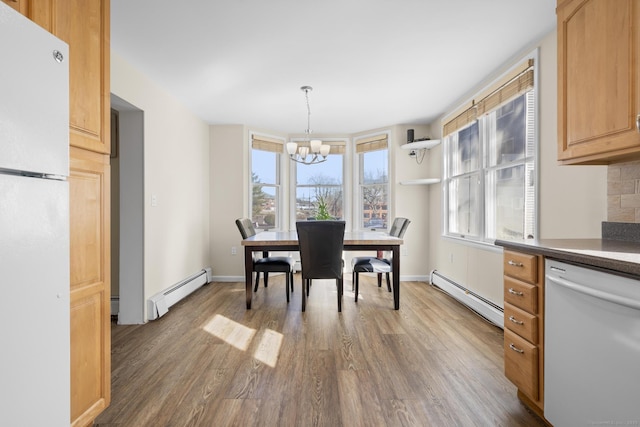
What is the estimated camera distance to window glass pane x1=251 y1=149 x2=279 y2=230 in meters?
5.08

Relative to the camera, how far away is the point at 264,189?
516cm

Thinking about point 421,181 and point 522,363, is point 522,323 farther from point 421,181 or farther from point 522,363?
point 421,181

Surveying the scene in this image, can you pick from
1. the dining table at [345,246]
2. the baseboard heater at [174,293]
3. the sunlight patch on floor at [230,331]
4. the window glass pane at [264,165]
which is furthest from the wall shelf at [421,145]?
the baseboard heater at [174,293]

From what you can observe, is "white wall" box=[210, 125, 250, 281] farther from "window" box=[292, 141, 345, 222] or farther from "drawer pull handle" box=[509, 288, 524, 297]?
"drawer pull handle" box=[509, 288, 524, 297]

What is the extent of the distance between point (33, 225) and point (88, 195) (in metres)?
0.54

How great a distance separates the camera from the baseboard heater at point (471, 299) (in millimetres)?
2902

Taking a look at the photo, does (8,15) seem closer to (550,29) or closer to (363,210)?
(550,29)

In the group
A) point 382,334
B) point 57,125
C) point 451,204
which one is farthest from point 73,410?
point 451,204

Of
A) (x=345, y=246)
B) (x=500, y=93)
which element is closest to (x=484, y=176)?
(x=500, y=93)

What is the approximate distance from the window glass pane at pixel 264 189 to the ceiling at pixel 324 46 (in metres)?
1.27

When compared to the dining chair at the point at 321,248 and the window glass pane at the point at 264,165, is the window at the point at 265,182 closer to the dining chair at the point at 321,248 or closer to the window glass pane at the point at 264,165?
the window glass pane at the point at 264,165

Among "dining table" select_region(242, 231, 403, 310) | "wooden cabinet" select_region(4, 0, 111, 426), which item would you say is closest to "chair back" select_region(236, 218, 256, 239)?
"dining table" select_region(242, 231, 403, 310)

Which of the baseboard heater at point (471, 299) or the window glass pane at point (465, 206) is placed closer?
the baseboard heater at point (471, 299)

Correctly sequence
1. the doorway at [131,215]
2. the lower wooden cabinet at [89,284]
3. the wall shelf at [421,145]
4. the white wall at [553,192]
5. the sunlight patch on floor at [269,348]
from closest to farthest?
the lower wooden cabinet at [89,284], the white wall at [553,192], the sunlight patch on floor at [269,348], the doorway at [131,215], the wall shelf at [421,145]
